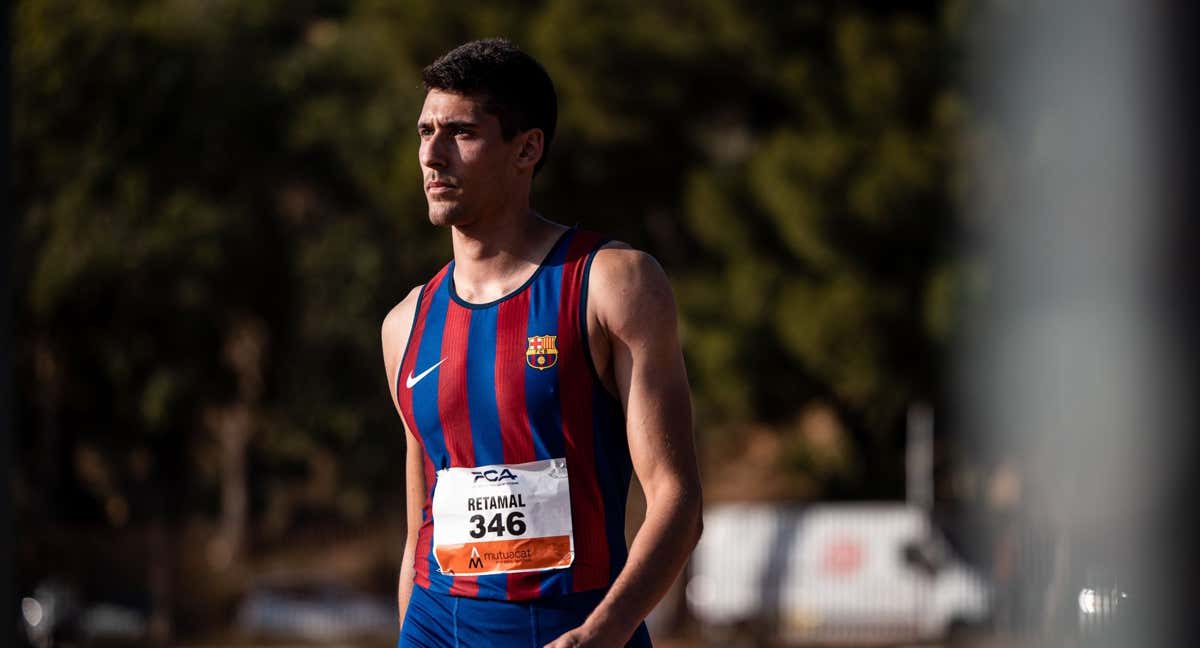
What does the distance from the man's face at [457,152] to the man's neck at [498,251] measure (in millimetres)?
74

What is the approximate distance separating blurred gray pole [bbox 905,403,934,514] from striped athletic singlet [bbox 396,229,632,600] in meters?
20.9

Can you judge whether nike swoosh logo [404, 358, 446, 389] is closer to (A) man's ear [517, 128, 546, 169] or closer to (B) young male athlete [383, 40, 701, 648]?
(B) young male athlete [383, 40, 701, 648]

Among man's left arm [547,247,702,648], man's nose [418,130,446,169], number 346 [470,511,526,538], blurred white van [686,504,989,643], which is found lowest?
blurred white van [686,504,989,643]

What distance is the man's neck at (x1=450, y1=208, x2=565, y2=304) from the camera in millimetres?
3479

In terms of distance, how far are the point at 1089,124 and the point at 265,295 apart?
3195 cm

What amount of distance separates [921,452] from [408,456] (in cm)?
2125

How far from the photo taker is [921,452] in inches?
960

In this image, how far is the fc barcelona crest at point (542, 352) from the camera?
3.32 m

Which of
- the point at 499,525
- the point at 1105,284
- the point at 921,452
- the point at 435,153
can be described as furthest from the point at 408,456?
the point at 921,452

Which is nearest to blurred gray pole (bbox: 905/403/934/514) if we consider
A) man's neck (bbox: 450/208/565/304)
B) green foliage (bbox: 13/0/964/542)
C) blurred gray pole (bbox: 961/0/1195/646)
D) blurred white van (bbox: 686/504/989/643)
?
green foliage (bbox: 13/0/964/542)

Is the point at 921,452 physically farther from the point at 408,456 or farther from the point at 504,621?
the point at 504,621

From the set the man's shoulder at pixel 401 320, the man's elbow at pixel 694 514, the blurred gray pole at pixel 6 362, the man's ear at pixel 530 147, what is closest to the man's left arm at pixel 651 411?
the man's elbow at pixel 694 514

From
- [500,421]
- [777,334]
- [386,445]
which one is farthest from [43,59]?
[500,421]

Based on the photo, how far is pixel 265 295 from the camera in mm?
32781
